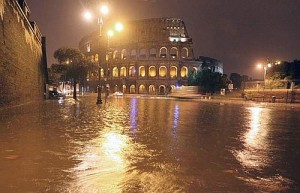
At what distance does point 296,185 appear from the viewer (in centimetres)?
397

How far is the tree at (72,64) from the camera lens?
38.8 m

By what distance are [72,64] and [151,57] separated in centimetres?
4286

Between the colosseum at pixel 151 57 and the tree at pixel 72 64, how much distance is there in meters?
34.8

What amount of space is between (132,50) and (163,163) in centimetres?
8035

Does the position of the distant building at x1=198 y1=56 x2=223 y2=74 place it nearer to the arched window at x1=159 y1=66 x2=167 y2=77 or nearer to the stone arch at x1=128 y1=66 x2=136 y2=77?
the arched window at x1=159 y1=66 x2=167 y2=77

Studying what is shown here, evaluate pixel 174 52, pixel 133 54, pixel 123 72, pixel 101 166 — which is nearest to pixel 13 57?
pixel 101 166

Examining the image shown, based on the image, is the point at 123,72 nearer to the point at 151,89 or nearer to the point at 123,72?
the point at 123,72

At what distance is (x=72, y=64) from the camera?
129 ft

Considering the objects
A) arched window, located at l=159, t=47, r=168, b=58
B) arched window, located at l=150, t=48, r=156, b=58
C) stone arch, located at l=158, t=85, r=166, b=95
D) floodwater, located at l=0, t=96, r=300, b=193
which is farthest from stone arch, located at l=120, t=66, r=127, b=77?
floodwater, located at l=0, t=96, r=300, b=193

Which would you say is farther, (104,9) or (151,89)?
(151,89)

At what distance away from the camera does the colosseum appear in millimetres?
78188

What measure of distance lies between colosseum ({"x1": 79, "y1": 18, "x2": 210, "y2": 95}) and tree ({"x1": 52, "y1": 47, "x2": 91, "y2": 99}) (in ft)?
114

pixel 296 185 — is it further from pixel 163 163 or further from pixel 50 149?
pixel 50 149

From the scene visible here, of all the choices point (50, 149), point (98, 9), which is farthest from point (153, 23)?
point (50, 149)
